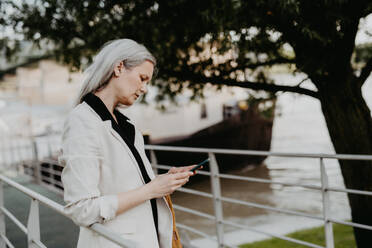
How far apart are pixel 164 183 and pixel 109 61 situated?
478 mm

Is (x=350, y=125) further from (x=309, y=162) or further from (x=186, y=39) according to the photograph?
(x=309, y=162)

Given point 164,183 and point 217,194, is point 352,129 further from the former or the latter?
point 164,183

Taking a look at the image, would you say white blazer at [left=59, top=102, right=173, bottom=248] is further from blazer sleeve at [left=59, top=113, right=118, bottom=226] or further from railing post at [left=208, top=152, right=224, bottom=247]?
railing post at [left=208, top=152, right=224, bottom=247]

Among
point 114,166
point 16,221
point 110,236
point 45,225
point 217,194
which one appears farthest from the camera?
point 45,225

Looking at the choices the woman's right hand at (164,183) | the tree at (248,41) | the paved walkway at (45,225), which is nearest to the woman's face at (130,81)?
the woman's right hand at (164,183)

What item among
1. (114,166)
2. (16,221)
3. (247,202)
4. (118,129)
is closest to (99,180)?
(114,166)

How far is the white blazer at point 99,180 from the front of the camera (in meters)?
1.30

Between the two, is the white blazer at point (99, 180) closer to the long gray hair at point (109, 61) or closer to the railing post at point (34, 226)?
the long gray hair at point (109, 61)

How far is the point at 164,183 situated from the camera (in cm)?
144

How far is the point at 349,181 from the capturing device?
4230mm

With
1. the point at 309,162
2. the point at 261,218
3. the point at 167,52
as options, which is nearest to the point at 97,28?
the point at 167,52

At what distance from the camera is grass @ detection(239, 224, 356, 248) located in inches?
223

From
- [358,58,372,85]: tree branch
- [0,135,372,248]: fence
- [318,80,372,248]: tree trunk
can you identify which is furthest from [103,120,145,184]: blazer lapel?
[358,58,372,85]: tree branch

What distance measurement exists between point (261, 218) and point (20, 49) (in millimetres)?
5833
